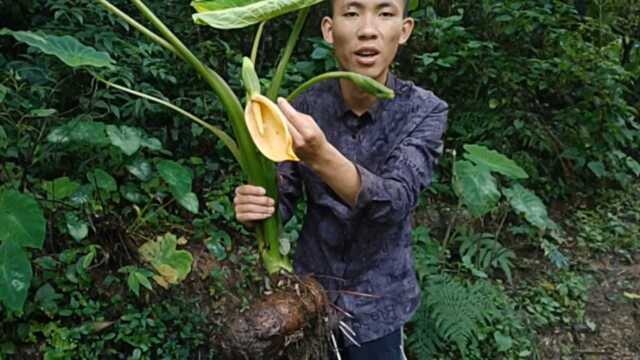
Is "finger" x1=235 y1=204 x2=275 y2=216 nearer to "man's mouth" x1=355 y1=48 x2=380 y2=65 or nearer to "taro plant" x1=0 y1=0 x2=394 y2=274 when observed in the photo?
"taro plant" x1=0 y1=0 x2=394 y2=274

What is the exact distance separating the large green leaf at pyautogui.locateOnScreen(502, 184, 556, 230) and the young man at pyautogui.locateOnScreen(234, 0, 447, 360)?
1250 millimetres

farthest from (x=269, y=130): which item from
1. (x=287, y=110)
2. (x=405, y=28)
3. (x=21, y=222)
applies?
(x=21, y=222)

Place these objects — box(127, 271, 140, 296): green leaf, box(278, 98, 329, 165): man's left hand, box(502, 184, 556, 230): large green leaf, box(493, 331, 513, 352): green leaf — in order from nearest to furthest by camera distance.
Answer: box(278, 98, 329, 165): man's left hand
box(127, 271, 140, 296): green leaf
box(493, 331, 513, 352): green leaf
box(502, 184, 556, 230): large green leaf

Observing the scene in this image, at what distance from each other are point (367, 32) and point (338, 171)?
264 mm

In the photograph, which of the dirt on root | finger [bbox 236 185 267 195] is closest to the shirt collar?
finger [bbox 236 185 267 195]

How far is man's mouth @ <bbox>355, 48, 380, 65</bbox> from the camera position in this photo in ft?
4.23

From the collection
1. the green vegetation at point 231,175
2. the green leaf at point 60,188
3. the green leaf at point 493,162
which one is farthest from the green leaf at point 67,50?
the green leaf at point 493,162

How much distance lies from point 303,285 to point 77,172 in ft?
4.70

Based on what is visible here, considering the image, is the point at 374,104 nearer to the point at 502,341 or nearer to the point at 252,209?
the point at 252,209

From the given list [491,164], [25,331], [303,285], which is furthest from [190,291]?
[303,285]

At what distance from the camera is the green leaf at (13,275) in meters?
1.82

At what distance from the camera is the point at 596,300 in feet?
9.43

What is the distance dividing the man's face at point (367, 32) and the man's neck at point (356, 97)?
4cm

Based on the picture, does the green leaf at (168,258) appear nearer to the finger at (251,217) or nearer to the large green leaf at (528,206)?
the finger at (251,217)
